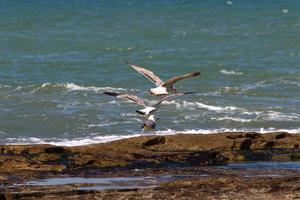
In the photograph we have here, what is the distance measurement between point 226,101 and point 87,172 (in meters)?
10.7

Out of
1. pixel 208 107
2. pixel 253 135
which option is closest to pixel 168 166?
pixel 253 135

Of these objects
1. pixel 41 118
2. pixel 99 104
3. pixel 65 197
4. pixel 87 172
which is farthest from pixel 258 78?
pixel 65 197

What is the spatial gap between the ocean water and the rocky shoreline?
379 centimetres

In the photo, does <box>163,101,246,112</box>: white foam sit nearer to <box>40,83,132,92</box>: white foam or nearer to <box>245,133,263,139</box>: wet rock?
<box>40,83,132,92</box>: white foam

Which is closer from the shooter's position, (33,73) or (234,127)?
(234,127)

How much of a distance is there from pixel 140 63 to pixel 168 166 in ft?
57.1

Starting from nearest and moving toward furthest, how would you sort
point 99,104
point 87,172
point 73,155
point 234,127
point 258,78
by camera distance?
1. point 87,172
2. point 73,155
3. point 234,127
4. point 99,104
5. point 258,78

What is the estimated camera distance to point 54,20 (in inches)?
1786

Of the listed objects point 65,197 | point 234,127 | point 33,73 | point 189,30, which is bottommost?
point 65,197

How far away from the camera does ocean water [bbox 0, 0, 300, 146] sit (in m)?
22.4

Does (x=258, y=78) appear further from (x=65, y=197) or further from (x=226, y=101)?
(x=65, y=197)

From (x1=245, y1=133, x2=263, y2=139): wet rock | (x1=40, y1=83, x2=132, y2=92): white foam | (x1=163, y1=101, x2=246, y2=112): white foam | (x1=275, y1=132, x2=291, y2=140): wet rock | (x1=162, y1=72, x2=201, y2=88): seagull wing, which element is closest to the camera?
(x1=162, y1=72, x2=201, y2=88): seagull wing

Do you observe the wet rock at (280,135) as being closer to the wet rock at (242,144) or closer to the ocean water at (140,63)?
the wet rock at (242,144)

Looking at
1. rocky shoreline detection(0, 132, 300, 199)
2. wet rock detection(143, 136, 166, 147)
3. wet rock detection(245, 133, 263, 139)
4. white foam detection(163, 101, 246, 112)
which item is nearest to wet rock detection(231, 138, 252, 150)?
rocky shoreline detection(0, 132, 300, 199)
